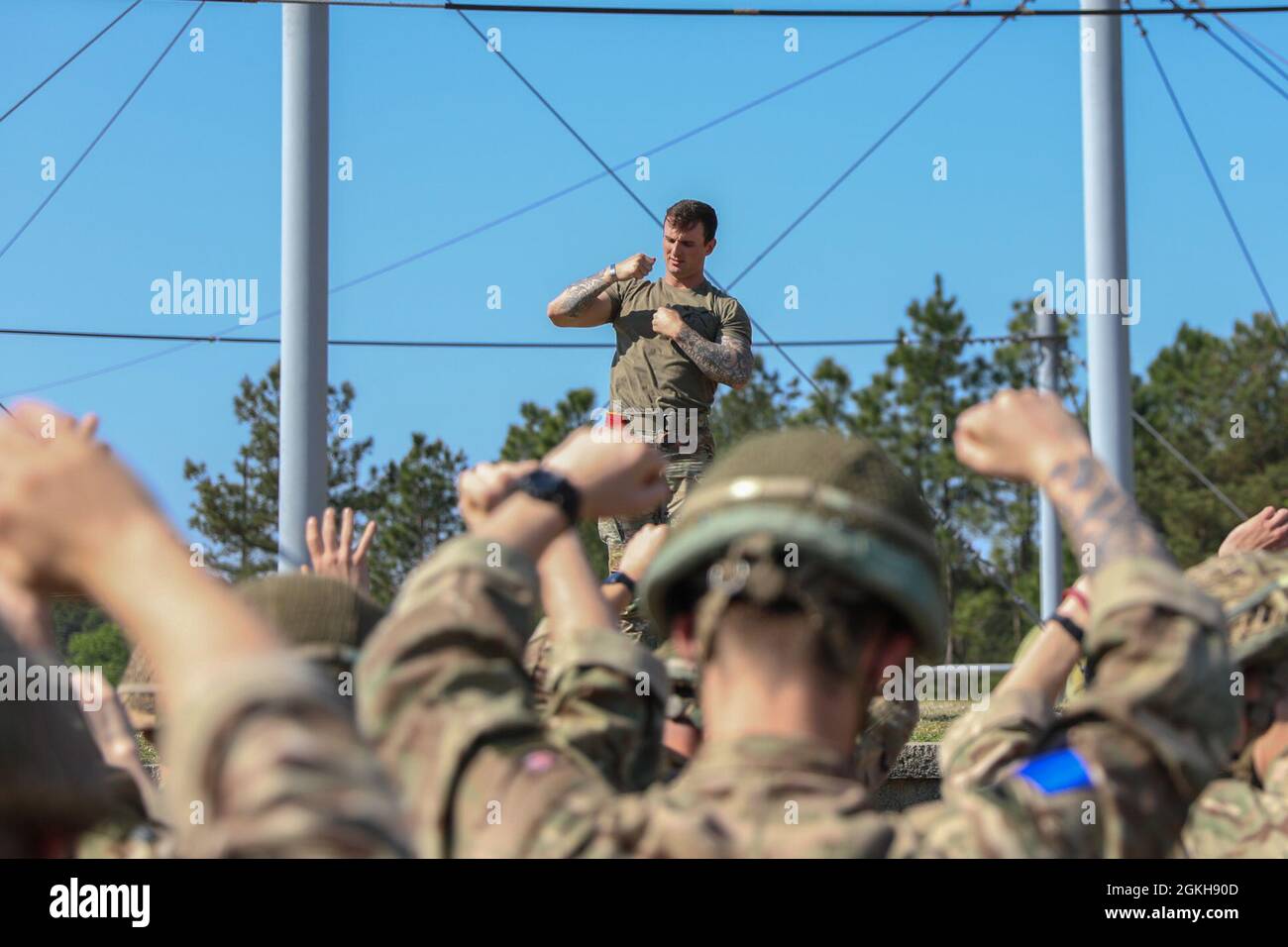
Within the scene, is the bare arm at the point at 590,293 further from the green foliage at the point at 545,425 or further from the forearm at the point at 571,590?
the green foliage at the point at 545,425

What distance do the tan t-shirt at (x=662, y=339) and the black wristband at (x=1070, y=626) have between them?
4669mm

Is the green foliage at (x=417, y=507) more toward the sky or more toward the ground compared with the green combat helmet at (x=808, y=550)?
more toward the sky

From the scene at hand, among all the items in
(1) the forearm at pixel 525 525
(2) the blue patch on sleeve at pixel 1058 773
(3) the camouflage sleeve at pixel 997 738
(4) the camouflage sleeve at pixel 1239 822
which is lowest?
(4) the camouflage sleeve at pixel 1239 822

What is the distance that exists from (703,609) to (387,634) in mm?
329

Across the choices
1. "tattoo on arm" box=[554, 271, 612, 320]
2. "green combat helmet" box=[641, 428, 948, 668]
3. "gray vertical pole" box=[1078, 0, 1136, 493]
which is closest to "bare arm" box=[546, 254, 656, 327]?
"tattoo on arm" box=[554, 271, 612, 320]

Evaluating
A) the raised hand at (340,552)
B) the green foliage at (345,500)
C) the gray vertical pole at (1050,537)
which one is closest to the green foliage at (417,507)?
the green foliage at (345,500)

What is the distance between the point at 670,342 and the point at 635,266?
370 millimetres

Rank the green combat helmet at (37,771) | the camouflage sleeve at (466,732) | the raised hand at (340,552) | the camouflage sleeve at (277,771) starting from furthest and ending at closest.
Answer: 1. the raised hand at (340,552)
2. the camouflage sleeve at (466,732)
3. the green combat helmet at (37,771)
4. the camouflage sleeve at (277,771)

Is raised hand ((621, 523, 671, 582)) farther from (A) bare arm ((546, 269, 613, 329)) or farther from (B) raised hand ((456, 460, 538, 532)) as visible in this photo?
(A) bare arm ((546, 269, 613, 329))

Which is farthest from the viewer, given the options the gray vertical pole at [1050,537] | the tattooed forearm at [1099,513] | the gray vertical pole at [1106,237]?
the gray vertical pole at [1050,537]

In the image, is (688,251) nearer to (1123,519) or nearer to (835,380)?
(1123,519)

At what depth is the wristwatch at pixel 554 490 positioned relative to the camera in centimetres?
199

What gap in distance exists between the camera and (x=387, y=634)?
1.77 metres

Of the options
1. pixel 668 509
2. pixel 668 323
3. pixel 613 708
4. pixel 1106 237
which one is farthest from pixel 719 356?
pixel 613 708
